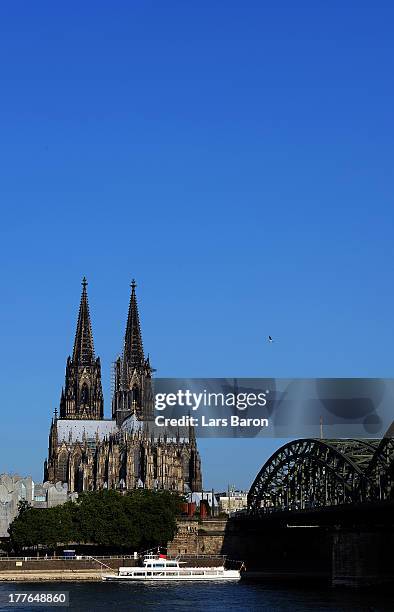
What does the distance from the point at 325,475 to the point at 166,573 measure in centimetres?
1993

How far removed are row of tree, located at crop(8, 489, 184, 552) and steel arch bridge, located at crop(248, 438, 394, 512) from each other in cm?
1228

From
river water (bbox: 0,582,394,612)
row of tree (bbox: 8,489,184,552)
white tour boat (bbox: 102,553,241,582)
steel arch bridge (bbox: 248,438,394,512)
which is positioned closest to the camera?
river water (bbox: 0,582,394,612)

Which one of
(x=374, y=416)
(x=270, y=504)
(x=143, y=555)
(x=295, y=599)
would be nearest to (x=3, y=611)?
(x=295, y=599)

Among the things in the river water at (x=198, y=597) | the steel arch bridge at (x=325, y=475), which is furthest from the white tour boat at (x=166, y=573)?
the steel arch bridge at (x=325, y=475)

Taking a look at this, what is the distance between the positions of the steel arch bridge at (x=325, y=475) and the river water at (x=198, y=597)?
36.1 ft

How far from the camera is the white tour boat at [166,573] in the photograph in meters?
120

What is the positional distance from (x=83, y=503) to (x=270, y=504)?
23.4 m

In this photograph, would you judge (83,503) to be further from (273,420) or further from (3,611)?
(3,611)

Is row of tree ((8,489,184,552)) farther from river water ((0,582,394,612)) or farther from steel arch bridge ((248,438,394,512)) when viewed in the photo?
river water ((0,582,394,612))

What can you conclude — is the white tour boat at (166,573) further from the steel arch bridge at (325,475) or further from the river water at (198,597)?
the steel arch bridge at (325,475)

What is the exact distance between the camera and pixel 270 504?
507 feet

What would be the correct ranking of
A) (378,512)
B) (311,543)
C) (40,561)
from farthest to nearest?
(311,543) → (40,561) → (378,512)

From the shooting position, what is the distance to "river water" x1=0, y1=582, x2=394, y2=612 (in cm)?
8869

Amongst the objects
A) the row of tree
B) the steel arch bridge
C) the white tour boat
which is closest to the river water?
the white tour boat
